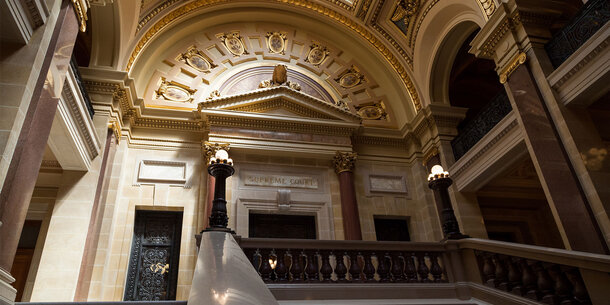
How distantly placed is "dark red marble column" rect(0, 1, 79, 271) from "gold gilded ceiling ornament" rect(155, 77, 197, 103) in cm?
456

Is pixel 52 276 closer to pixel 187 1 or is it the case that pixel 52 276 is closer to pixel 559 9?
pixel 187 1

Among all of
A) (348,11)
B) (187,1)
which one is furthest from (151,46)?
(348,11)

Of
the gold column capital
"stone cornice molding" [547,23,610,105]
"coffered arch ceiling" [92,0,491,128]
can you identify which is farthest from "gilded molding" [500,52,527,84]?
the gold column capital

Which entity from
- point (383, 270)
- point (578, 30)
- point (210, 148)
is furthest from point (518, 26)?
point (210, 148)

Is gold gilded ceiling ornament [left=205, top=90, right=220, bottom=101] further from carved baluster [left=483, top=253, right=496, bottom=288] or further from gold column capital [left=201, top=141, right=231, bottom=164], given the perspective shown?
carved baluster [left=483, top=253, right=496, bottom=288]

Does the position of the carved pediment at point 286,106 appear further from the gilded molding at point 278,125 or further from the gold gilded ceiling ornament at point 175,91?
the gold gilded ceiling ornament at point 175,91

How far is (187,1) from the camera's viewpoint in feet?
36.1

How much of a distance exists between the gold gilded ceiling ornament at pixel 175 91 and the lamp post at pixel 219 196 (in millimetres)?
5805

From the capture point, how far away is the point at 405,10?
36.9 feet

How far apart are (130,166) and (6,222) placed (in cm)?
511

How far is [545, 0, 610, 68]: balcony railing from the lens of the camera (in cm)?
616

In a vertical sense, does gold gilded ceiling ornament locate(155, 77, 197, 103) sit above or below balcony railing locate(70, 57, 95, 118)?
above

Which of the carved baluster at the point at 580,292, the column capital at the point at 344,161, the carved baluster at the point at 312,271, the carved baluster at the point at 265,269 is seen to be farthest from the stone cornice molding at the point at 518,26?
the carved baluster at the point at 265,269

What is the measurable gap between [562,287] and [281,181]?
6800 millimetres
